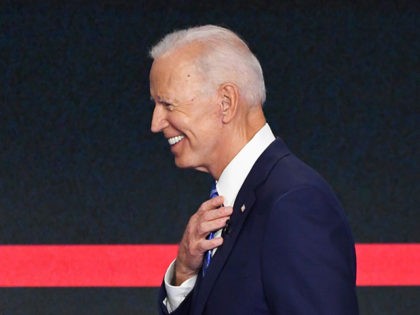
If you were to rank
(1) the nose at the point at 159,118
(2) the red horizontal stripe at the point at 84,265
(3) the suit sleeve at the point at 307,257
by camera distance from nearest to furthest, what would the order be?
(3) the suit sleeve at the point at 307,257, (1) the nose at the point at 159,118, (2) the red horizontal stripe at the point at 84,265

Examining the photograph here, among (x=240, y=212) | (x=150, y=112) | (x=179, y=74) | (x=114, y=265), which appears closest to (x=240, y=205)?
(x=240, y=212)

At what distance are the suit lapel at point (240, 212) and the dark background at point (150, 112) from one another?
6.06 feet

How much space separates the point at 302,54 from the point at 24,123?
39.1 inches

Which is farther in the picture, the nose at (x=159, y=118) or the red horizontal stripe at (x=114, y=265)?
the red horizontal stripe at (x=114, y=265)

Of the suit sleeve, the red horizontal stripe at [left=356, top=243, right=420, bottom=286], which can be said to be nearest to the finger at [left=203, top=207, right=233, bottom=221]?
the suit sleeve

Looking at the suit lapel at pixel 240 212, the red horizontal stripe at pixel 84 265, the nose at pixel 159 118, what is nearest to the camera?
the suit lapel at pixel 240 212

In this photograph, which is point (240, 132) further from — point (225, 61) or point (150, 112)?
point (150, 112)

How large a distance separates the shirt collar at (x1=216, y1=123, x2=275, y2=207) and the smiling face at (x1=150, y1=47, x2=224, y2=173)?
2 centimetres

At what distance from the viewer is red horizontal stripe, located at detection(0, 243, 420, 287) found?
3393mm

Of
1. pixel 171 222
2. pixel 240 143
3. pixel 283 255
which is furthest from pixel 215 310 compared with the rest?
pixel 171 222

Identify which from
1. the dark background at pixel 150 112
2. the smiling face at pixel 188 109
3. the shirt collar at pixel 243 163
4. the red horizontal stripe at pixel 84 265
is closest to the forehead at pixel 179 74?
the smiling face at pixel 188 109

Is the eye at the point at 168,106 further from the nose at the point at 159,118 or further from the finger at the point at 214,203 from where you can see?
the finger at the point at 214,203

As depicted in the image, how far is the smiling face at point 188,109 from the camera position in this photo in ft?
4.88

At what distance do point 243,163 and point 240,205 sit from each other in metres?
0.09
